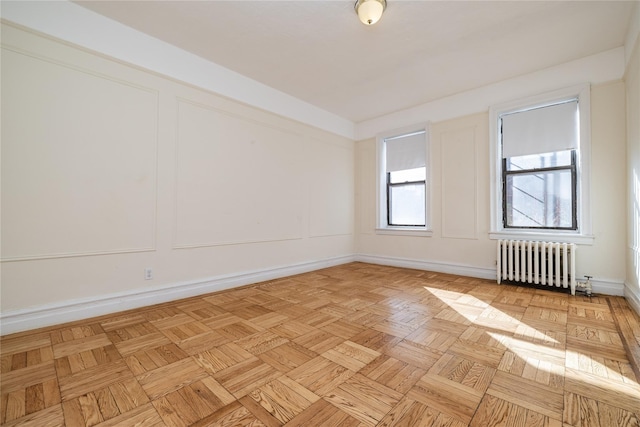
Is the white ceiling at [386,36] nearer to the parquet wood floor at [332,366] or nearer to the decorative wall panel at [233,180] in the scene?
the decorative wall panel at [233,180]

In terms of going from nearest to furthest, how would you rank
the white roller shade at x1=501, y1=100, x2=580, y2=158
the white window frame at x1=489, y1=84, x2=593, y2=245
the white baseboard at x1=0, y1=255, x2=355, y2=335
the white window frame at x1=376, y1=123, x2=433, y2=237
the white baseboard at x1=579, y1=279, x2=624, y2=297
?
the white baseboard at x1=0, y1=255, x2=355, y2=335
the white baseboard at x1=579, y1=279, x2=624, y2=297
the white window frame at x1=489, y1=84, x2=593, y2=245
the white roller shade at x1=501, y1=100, x2=580, y2=158
the white window frame at x1=376, y1=123, x2=433, y2=237

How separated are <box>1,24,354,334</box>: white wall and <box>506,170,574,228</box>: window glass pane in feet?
10.6

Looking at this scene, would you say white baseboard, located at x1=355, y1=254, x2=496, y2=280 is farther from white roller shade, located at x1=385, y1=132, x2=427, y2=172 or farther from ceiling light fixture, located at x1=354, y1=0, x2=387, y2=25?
ceiling light fixture, located at x1=354, y1=0, x2=387, y2=25

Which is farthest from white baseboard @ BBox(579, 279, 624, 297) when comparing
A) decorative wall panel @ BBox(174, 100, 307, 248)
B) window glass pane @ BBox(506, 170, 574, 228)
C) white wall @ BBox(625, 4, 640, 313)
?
decorative wall panel @ BBox(174, 100, 307, 248)

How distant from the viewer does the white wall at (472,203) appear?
3.03 metres

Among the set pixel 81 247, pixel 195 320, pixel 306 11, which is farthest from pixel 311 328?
pixel 306 11

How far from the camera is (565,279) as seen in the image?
3129 mm

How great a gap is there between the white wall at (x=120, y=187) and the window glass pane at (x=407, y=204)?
6.95ft

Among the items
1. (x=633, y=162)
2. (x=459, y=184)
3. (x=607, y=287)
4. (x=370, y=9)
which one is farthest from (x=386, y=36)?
(x=607, y=287)

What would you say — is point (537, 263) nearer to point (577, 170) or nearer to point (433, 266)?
point (577, 170)

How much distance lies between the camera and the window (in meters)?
4.64

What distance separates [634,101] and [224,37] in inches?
158

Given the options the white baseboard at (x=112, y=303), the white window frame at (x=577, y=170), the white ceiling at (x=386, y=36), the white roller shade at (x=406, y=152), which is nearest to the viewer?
the white baseboard at (x=112, y=303)

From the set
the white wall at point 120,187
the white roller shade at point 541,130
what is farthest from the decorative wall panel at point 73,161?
the white roller shade at point 541,130
